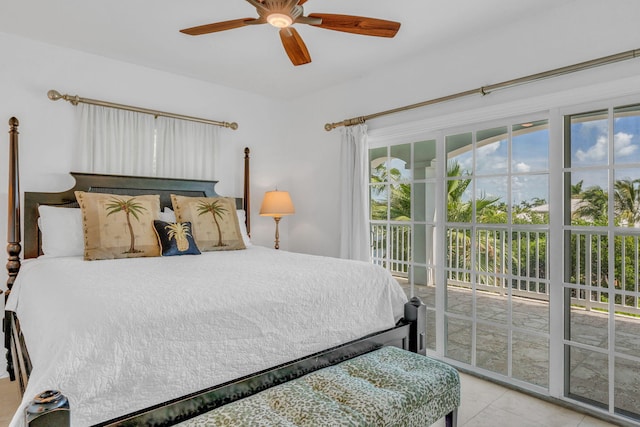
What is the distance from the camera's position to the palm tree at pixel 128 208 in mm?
2650

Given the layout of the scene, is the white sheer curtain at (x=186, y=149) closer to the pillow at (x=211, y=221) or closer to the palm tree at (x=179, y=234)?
the pillow at (x=211, y=221)

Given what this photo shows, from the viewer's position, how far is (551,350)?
2.48 metres

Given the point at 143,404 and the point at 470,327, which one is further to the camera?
the point at 470,327

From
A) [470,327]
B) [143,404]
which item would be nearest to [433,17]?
[470,327]

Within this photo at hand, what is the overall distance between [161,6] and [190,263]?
1705 mm

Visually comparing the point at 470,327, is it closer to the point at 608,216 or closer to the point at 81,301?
the point at 608,216

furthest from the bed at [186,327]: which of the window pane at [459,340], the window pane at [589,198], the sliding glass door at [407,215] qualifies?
the window pane at [589,198]

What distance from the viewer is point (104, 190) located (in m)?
3.17

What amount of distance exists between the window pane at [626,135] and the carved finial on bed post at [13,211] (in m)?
4.05

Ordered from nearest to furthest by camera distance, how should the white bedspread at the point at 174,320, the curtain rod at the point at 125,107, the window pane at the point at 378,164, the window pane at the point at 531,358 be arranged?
the white bedspread at the point at 174,320 < the window pane at the point at 531,358 < the curtain rod at the point at 125,107 < the window pane at the point at 378,164

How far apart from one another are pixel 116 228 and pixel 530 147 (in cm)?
297

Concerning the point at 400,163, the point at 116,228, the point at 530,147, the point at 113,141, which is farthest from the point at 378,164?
the point at 113,141

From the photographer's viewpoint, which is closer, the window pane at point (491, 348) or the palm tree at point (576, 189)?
the palm tree at point (576, 189)

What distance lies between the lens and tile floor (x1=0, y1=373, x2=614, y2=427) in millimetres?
2188
